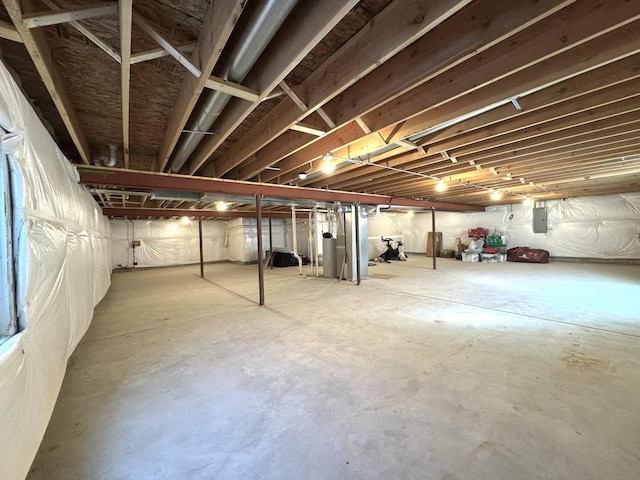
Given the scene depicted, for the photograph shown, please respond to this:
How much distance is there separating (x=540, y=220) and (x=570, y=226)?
0.79 m

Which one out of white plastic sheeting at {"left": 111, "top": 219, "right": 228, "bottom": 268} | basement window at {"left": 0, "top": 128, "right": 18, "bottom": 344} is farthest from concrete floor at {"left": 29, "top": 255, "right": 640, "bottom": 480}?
white plastic sheeting at {"left": 111, "top": 219, "right": 228, "bottom": 268}

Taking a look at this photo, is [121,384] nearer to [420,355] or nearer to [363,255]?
[420,355]

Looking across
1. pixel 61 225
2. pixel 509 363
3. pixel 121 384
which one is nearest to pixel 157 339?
pixel 121 384

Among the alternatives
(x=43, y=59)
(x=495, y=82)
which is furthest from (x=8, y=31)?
(x=495, y=82)

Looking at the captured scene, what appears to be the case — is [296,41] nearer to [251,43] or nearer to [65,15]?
[251,43]

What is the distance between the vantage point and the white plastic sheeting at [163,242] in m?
9.97

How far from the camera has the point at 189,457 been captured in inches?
56.5

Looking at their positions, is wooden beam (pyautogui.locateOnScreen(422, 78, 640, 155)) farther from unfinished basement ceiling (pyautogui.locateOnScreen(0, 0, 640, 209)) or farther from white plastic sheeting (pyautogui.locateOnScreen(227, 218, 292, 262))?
white plastic sheeting (pyautogui.locateOnScreen(227, 218, 292, 262))

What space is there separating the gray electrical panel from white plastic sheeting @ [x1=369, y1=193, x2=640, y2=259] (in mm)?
111

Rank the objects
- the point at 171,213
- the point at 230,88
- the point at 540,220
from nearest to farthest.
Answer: the point at 230,88 < the point at 171,213 < the point at 540,220

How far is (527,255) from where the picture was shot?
894 centimetres

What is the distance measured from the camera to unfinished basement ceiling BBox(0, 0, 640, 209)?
1292 mm

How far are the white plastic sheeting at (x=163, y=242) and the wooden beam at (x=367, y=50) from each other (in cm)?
1020

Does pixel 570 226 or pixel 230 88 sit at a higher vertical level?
pixel 230 88
